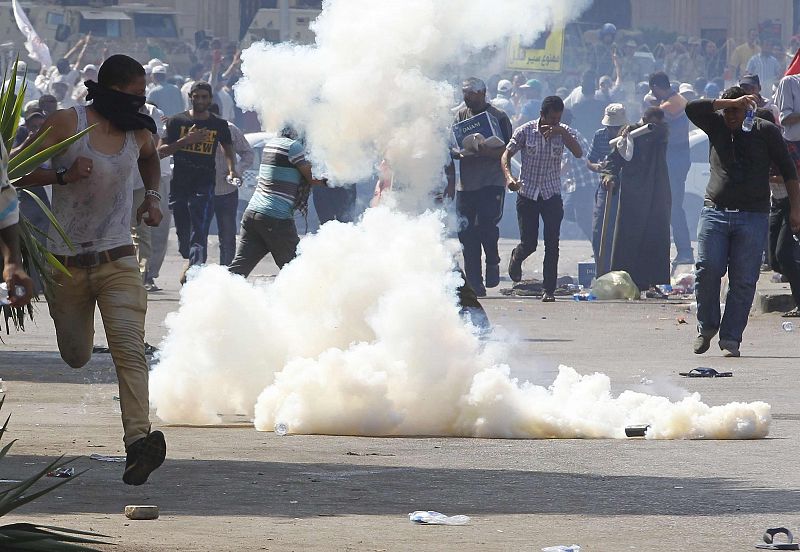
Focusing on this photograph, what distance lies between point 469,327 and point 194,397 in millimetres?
1433

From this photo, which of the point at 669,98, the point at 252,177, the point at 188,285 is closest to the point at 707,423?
the point at 188,285

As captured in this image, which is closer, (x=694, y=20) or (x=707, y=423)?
(x=707, y=423)

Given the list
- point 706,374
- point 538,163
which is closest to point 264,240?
point 706,374

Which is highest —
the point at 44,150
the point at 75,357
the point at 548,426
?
the point at 44,150

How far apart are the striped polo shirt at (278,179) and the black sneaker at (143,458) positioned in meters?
4.68

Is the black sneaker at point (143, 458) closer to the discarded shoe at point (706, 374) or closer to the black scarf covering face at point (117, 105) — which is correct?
the black scarf covering face at point (117, 105)

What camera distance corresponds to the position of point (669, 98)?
22.4 meters

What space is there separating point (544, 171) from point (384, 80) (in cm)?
791

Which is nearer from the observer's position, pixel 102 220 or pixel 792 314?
pixel 102 220

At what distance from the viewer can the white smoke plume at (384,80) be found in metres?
10.6

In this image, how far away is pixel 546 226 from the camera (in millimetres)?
18594

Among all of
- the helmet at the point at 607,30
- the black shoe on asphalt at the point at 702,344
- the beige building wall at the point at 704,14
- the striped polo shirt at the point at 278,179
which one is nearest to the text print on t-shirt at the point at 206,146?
the striped polo shirt at the point at 278,179

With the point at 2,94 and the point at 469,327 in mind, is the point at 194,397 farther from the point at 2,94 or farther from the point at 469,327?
the point at 2,94

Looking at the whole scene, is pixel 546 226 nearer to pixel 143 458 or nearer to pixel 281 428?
pixel 281 428
